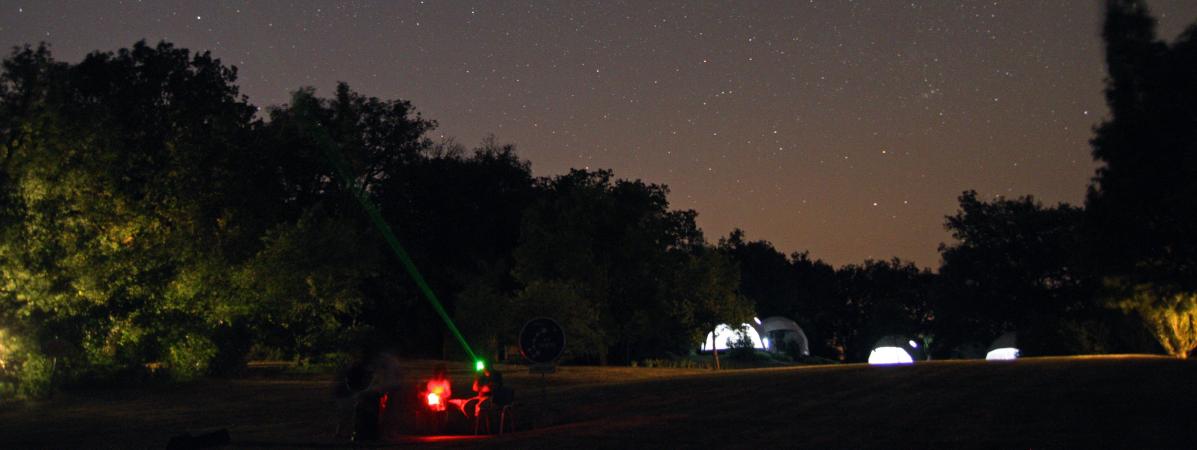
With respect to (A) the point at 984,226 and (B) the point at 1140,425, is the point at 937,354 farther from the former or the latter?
(B) the point at 1140,425

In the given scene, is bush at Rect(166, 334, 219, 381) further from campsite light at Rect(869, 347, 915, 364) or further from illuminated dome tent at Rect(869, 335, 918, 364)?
campsite light at Rect(869, 347, 915, 364)

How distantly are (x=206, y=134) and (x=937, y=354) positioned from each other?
57951 mm

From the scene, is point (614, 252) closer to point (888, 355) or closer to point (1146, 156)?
point (1146, 156)

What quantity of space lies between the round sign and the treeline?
16749 mm

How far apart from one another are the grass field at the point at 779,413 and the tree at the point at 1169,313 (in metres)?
9.47

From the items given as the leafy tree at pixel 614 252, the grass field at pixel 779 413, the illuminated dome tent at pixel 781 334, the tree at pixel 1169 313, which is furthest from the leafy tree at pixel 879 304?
the grass field at pixel 779 413

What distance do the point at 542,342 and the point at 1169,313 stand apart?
24842 mm

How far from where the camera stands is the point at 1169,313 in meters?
33.3

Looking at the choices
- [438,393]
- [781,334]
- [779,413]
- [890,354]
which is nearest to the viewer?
[779,413]

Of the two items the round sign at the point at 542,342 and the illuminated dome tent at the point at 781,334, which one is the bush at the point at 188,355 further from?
the illuminated dome tent at the point at 781,334

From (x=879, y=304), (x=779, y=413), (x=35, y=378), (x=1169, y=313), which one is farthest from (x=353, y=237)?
(x=879, y=304)

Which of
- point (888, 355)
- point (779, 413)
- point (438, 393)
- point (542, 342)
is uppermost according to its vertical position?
point (888, 355)

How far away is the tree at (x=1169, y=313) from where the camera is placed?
32.7 meters

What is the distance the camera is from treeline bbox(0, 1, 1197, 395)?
29.5m
